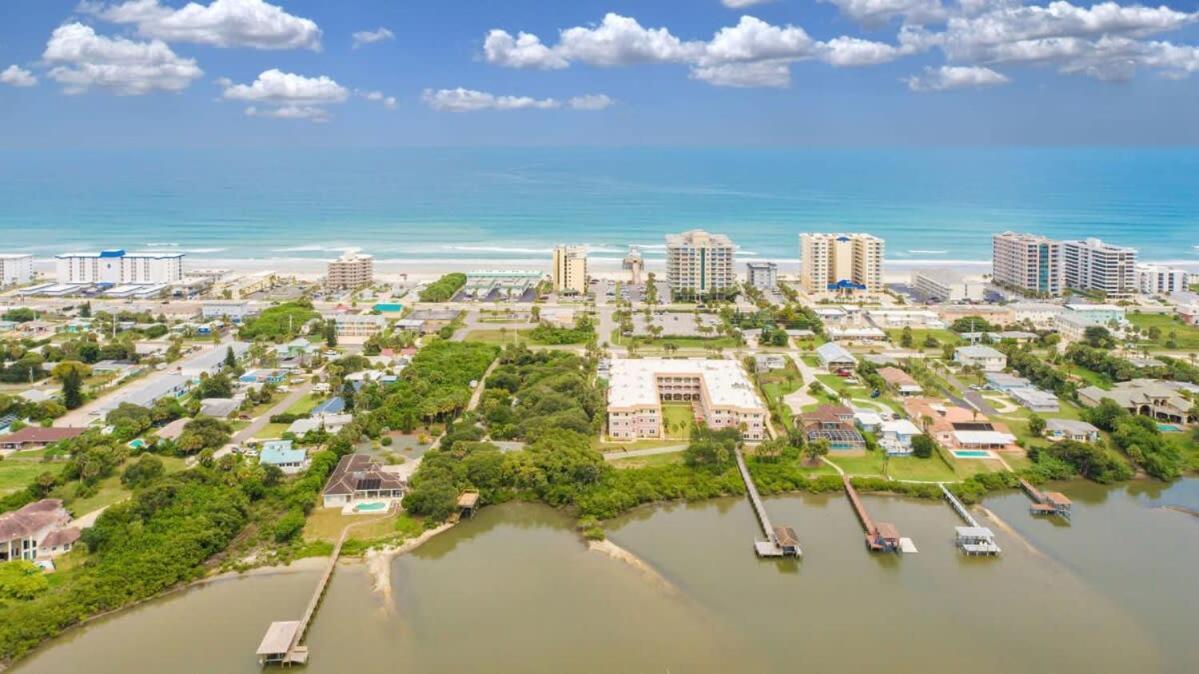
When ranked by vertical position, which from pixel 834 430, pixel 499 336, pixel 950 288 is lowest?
pixel 834 430

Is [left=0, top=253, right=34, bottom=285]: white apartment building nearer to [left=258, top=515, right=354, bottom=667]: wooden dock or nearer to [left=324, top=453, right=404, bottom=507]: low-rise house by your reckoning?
[left=324, top=453, right=404, bottom=507]: low-rise house

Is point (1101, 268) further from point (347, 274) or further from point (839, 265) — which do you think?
point (347, 274)

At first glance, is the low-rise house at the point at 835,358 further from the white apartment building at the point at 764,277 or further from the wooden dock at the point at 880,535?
the white apartment building at the point at 764,277

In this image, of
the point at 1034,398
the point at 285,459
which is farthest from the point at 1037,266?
the point at 285,459

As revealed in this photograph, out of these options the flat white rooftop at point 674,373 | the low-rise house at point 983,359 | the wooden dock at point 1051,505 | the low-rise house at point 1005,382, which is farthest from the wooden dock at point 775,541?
the low-rise house at point 983,359

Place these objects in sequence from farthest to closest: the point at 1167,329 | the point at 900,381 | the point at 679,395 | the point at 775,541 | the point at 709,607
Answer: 1. the point at 1167,329
2. the point at 900,381
3. the point at 679,395
4. the point at 775,541
5. the point at 709,607

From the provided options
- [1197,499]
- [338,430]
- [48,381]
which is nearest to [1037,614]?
[1197,499]

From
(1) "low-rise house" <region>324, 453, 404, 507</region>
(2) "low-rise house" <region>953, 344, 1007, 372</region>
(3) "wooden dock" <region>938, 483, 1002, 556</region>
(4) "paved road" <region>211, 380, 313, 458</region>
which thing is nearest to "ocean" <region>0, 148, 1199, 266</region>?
(2) "low-rise house" <region>953, 344, 1007, 372</region>

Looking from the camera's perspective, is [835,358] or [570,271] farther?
[570,271]
